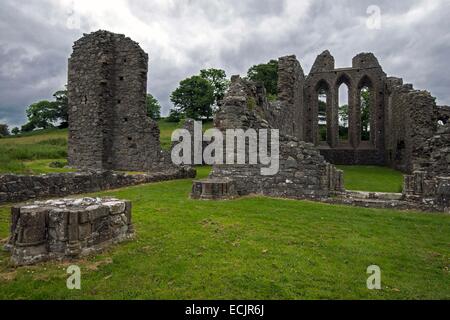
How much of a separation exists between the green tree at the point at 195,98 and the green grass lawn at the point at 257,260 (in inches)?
1951

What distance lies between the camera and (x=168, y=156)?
20.1m

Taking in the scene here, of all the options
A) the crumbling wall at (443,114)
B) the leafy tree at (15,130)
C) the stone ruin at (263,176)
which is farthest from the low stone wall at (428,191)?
the leafy tree at (15,130)

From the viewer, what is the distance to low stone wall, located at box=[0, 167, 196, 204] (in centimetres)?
955

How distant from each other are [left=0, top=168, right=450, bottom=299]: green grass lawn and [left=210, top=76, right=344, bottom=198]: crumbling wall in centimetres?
242

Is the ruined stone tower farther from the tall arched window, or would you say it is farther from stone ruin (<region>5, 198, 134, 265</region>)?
the tall arched window

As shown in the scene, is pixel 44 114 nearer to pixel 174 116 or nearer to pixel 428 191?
pixel 174 116

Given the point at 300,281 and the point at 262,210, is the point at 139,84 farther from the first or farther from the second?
the point at 300,281

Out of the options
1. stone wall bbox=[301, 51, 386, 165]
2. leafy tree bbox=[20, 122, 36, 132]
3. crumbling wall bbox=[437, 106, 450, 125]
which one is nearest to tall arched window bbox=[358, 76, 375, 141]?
stone wall bbox=[301, 51, 386, 165]

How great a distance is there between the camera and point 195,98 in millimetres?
57406

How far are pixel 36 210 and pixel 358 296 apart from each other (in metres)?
5.06

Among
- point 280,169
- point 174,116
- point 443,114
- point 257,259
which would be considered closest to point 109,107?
point 280,169

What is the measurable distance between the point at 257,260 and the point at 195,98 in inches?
2129

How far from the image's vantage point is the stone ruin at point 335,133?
1076 centimetres

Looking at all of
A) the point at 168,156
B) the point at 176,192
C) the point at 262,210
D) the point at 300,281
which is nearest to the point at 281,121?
the point at 168,156
